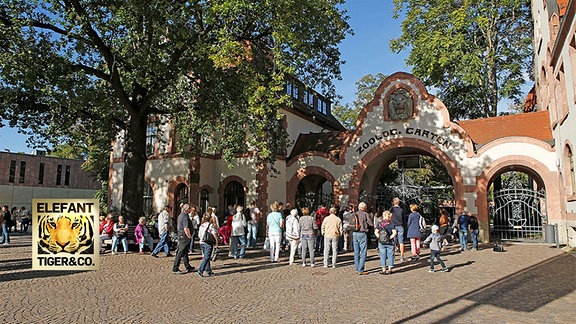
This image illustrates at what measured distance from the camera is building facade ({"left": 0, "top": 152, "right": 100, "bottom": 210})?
150ft

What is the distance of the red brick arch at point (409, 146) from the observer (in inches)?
800

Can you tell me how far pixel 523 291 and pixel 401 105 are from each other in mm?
14314

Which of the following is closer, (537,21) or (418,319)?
(418,319)

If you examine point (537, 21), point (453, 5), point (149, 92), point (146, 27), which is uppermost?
point (453, 5)

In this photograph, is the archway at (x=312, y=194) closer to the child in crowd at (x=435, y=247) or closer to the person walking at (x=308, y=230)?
the person walking at (x=308, y=230)

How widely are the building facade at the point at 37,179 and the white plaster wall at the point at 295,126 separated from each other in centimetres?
3240

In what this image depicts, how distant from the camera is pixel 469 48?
84.6 ft

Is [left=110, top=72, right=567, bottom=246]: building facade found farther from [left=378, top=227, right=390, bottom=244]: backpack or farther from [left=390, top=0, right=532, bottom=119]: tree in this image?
[left=378, top=227, right=390, bottom=244]: backpack

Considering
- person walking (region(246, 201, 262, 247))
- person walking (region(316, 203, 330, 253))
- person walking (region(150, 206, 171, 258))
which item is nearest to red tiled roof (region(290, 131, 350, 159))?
person walking (region(246, 201, 262, 247))

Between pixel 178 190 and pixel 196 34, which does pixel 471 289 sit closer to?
pixel 196 34

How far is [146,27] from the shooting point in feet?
44.4

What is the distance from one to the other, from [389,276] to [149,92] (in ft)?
33.6

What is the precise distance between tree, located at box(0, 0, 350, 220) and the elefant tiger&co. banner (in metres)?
8.23

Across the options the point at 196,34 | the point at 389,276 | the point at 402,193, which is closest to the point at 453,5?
the point at 402,193
